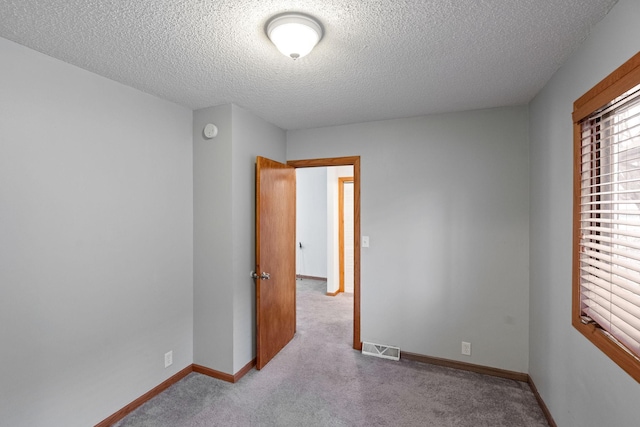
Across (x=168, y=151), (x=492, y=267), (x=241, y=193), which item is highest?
(x=168, y=151)

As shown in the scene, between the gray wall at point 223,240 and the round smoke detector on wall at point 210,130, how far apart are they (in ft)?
0.11

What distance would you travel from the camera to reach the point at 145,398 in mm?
2279

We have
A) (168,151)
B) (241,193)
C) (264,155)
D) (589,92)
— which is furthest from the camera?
(264,155)

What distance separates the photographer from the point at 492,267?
2648 millimetres

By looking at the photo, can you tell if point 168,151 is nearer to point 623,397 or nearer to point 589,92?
point 589,92

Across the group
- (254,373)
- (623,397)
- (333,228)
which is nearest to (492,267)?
(623,397)

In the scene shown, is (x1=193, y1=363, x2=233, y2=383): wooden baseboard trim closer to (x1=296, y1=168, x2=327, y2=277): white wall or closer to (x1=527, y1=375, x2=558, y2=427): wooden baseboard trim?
(x1=527, y1=375, x2=558, y2=427): wooden baseboard trim

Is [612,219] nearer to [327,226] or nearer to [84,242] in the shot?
[84,242]

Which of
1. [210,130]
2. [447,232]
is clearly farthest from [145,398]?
[447,232]

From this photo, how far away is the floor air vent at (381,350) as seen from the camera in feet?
9.61

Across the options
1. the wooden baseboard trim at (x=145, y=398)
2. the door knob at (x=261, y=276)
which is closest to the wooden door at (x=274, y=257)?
the door knob at (x=261, y=276)

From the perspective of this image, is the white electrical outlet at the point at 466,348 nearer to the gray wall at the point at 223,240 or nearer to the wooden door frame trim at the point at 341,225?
the gray wall at the point at 223,240

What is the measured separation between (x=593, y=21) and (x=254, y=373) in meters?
3.28

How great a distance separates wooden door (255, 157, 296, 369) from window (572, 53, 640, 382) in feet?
7.40
